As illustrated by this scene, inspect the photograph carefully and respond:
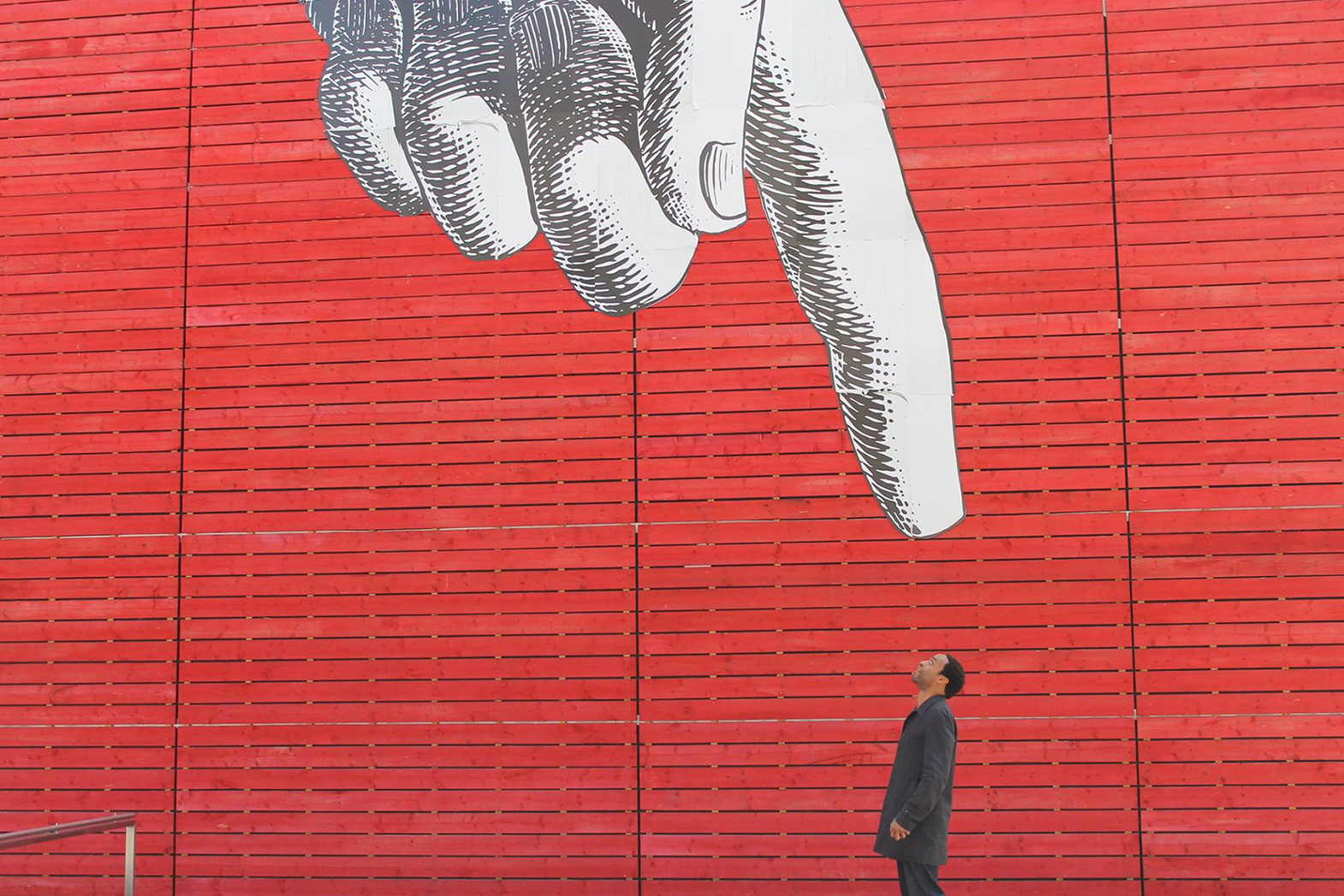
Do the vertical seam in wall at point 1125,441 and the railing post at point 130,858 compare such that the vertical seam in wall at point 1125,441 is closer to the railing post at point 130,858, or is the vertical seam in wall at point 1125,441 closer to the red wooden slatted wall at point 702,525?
the red wooden slatted wall at point 702,525

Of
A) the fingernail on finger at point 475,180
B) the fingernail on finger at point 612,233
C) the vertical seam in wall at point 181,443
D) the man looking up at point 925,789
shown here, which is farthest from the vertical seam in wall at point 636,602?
the vertical seam in wall at point 181,443

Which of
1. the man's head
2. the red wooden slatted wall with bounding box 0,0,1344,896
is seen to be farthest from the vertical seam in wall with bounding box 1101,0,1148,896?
the man's head

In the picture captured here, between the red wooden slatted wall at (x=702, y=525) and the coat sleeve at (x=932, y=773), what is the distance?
5.48ft

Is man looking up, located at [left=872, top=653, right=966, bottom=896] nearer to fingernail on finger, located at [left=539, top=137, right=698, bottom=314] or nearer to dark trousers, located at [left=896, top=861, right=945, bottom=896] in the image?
dark trousers, located at [left=896, top=861, right=945, bottom=896]

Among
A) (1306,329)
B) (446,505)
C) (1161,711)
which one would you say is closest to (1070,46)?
(1306,329)

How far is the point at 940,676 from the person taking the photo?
511 centimetres

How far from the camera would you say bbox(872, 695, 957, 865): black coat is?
4.90 m

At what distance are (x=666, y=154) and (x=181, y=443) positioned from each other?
359 cm

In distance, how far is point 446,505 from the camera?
7008mm

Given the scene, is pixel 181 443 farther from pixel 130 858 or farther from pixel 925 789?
pixel 925 789

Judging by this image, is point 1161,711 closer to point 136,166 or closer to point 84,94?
point 136,166

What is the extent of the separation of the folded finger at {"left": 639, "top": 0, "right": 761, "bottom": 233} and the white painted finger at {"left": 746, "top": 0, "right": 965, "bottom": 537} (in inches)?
5.0

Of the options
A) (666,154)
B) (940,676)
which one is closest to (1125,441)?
(940,676)

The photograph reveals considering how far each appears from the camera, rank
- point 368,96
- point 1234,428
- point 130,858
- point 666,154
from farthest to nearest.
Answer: point 368,96 < point 666,154 < point 1234,428 < point 130,858
